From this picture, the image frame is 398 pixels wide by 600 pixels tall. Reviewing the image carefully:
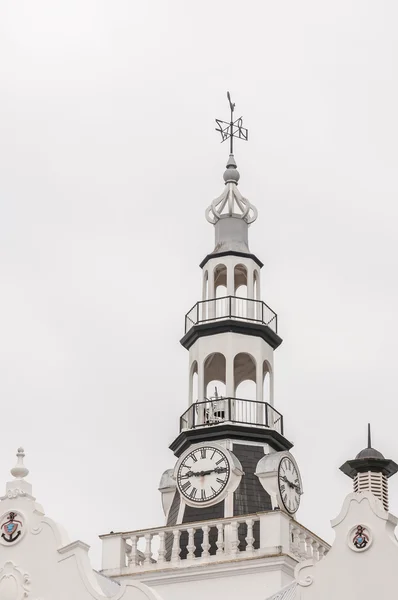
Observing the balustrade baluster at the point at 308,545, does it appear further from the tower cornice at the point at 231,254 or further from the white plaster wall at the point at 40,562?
the tower cornice at the point at 231,254

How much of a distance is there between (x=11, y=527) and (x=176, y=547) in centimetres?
465

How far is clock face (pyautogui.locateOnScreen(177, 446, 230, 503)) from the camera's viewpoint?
44344 mm

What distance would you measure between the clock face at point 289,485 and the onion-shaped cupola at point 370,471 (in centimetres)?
478

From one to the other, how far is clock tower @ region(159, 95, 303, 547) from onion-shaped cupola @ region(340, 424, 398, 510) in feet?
10.9

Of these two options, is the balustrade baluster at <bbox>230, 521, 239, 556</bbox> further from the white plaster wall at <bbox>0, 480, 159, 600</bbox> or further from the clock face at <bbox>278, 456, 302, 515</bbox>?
the white plaster wall at <bbox>0, 480, 159, 600</bbox>

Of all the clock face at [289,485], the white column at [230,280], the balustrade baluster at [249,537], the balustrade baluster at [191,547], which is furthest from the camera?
the white column at [230,280]

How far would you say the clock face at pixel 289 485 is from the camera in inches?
1743

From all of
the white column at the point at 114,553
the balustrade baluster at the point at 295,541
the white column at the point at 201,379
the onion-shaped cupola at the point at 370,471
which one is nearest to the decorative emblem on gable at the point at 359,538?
the onion-shaped cupola at the point at 370,471

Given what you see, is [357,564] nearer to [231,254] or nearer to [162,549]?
[162,549]

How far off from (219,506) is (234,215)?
35.6ft

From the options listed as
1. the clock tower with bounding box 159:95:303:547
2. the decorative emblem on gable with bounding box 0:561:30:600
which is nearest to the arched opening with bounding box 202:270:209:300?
the clock tower with bounding box 159:95:303:547

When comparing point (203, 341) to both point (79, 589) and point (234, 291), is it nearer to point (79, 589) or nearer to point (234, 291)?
point (234, 291)

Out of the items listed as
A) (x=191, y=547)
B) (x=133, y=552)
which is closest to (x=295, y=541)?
(x=191, y=547)

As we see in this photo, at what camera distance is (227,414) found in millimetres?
46469
